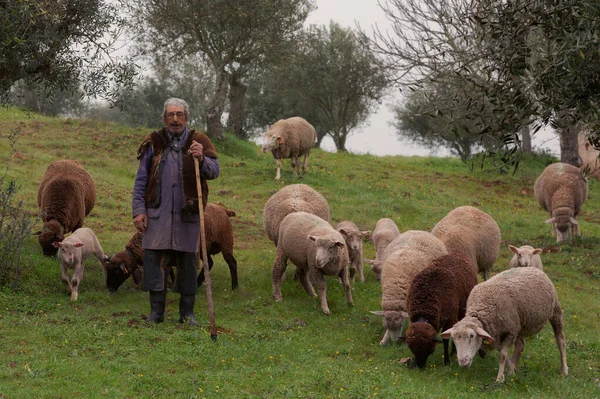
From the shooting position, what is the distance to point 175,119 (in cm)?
991

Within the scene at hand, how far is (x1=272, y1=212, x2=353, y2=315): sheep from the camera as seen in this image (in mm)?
11633

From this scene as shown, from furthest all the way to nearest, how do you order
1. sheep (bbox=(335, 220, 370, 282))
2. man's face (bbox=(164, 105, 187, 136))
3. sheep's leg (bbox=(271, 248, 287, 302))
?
sheep (bbox=(335, 220, 370, 282))
sheep's leg (bbox=(271, 248, 287, 302))
man's face (bbox=(164, 105, 187, 136))

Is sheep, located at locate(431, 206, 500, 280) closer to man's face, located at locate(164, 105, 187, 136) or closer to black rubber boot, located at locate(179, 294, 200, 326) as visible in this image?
black rubber boot, located at locate(179, 294, 200, 326)

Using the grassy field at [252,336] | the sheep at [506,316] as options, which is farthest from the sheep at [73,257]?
the sheep at [506,316]

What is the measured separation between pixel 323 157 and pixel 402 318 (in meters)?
19.9

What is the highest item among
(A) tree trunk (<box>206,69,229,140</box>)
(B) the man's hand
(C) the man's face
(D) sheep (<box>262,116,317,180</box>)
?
(A) tree trunk (<box>206,69,229,140</box>)

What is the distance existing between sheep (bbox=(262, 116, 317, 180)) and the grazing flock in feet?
22.5

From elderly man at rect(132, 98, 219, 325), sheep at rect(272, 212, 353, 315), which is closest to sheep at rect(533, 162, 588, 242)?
sheep at rect(272, 212, 353, 315)

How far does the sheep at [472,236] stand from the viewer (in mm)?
12680

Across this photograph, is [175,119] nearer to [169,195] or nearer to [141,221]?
[169,195]

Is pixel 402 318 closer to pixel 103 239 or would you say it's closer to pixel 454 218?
pixel 454 218

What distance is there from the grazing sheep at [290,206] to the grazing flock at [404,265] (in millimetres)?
26

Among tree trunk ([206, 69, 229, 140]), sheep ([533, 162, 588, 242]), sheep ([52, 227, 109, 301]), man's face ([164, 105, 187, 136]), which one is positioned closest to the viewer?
man's face ([164, 105, 187, 136])

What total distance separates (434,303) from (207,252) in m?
5.16
